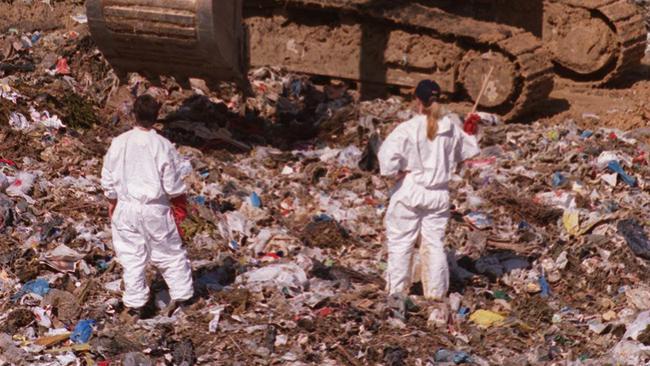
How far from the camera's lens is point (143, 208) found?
30.7 ft

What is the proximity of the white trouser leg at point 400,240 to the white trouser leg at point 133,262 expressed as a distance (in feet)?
6.07

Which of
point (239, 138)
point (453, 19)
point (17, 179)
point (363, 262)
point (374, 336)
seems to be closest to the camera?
point (374, 336)

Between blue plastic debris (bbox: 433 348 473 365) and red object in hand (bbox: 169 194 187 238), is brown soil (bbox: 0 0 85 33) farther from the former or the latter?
blue plastic debris (bbox: 433 348 473 365)

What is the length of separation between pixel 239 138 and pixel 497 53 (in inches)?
116

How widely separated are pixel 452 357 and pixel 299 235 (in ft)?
8.45

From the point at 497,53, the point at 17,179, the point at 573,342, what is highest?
the point at 497,53

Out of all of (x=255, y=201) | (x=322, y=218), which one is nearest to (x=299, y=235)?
(x=322, y=218)

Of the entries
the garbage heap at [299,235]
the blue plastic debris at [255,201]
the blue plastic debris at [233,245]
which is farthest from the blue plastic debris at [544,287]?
the blue plastic debris at [255,201]

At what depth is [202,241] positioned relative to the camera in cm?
1102

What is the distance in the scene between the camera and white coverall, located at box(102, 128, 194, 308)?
933 cm

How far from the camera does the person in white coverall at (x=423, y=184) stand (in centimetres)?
964

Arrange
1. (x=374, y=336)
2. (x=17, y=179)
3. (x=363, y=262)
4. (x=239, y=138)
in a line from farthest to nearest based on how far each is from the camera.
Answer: (x=239, y=138) → (x=17, y=179) → (x=363, y=262) → (x=374, y=336)

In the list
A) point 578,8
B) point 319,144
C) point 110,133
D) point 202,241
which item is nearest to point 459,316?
point 202,241

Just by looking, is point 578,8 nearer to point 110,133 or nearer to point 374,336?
point 110,133
